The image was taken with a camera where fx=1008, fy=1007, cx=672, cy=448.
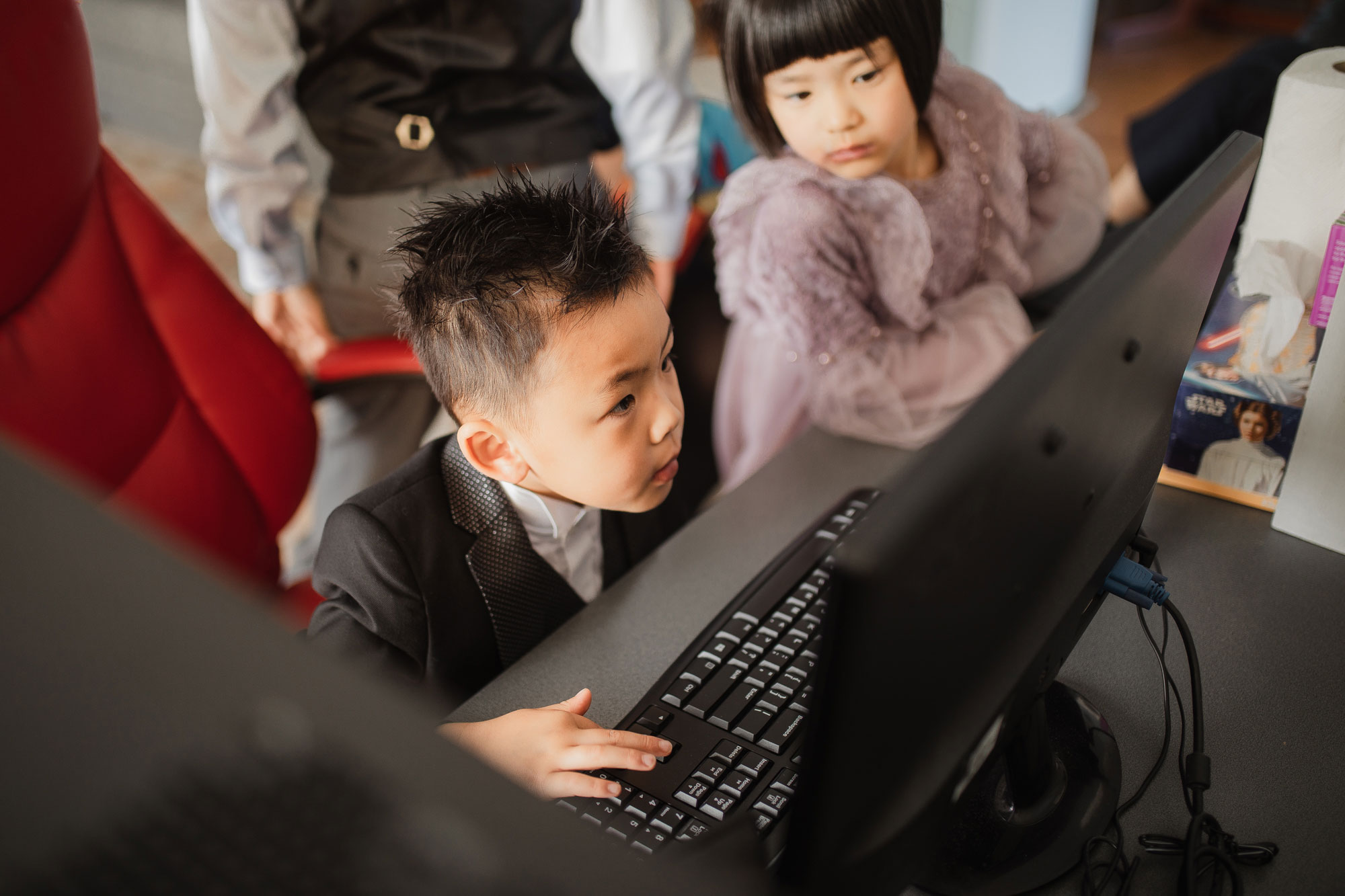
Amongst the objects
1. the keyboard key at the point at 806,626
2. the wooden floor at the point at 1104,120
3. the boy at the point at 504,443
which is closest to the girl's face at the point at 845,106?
the boy at the point at 504,443

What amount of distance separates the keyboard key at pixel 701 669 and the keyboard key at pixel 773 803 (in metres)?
0.10

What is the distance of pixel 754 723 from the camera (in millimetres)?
637

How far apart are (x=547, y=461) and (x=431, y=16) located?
2.69 feet

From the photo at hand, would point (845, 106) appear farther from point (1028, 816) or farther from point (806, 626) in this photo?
point (1028, 816)

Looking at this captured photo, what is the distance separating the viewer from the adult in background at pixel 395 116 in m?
1.29

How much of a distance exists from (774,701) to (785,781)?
0.22 ft

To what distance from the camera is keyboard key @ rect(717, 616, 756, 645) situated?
2.29 feet

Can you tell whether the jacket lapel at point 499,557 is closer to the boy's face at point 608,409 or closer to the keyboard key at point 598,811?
the boy's face at point 608,409

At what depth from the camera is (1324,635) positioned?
69cm

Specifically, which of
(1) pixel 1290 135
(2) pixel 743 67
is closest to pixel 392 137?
(2) pixel 743 67

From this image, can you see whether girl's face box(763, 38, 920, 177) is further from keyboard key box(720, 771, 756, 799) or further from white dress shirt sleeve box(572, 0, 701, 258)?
keyboard key box(720, 771, 756, 799)

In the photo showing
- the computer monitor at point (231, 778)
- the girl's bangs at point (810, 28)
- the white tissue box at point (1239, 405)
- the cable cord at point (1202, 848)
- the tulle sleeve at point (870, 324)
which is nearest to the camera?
the computer monitor at point (231, 778)

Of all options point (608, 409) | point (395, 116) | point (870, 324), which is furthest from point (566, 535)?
point (395, 116)

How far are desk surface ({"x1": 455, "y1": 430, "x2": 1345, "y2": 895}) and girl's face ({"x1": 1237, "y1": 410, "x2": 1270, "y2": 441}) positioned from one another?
6 centimetres
